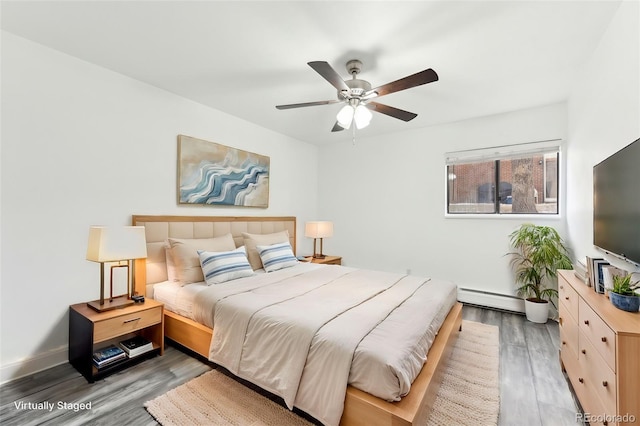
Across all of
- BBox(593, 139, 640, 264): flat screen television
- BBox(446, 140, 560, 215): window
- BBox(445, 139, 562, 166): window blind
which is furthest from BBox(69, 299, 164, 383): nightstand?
BBox(445, 139, 562, 166): window blind

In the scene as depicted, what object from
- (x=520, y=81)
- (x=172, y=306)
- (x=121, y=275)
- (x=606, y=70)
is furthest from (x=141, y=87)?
(x=606, y=70)

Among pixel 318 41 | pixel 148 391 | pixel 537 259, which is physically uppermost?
pixel 318 41

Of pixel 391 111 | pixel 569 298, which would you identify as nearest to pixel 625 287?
pixel 569 298

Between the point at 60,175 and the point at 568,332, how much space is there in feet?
13.6

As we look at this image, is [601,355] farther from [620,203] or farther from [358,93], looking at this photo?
[358,93]

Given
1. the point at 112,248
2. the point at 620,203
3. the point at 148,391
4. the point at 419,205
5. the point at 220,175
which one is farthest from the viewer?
the point at 419,205

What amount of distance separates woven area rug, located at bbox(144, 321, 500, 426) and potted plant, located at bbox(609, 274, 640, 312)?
3.15 feet

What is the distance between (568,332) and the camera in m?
2.08

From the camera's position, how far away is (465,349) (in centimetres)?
263

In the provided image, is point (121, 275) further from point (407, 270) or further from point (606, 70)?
point (606, 70)

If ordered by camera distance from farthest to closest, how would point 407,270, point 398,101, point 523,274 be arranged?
point 407,270, point 523,274, point 398,101

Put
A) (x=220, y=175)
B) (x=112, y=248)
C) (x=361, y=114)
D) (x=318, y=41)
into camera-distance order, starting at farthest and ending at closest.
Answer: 1. (x=220, y=175)
2. (x=361, y=114)
3. (x=112, y=248)
4. (x=318, y=41)

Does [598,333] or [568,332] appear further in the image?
[568,332]

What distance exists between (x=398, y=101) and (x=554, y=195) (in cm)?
229
